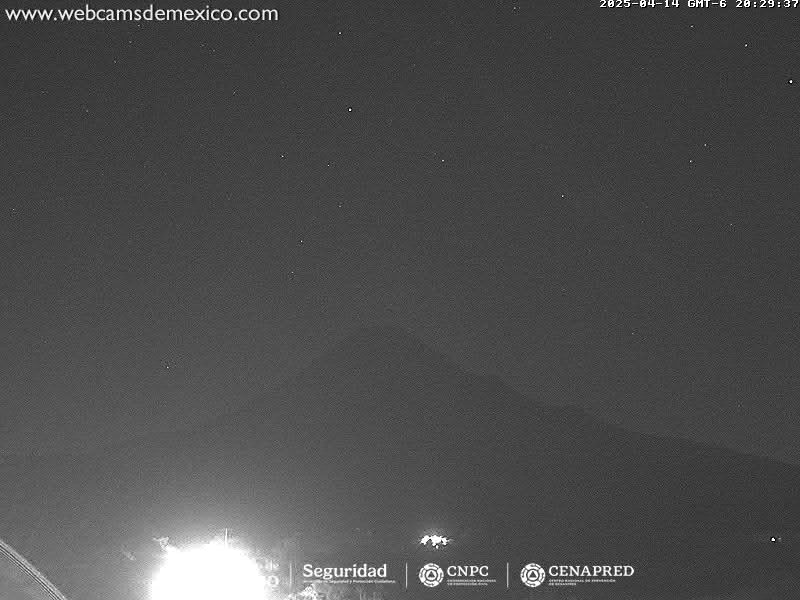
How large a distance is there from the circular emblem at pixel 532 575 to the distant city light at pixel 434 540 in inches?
17.5

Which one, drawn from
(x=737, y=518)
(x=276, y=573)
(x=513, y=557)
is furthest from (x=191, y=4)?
(x=737, y=518)

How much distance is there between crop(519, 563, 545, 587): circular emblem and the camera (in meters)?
4.57

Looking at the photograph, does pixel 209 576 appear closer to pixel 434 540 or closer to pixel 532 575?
pixel 434 540

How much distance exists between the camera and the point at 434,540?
15.5 ft

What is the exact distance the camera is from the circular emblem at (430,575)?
14.7 feet

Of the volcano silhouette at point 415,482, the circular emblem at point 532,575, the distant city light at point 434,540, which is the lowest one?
the circular emblem at point 532,575

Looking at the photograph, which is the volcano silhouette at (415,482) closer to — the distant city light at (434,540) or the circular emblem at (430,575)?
the distant city light at (434,540)

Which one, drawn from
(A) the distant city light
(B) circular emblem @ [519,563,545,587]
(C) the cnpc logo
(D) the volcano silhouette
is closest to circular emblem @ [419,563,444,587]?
(C) the cnpc logo

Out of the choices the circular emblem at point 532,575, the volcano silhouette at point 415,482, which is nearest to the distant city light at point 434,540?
the volcano silhouette at point 415,482

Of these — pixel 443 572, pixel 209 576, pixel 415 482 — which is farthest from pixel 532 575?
pixel 209 576

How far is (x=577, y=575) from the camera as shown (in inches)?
184

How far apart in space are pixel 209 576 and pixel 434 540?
1.23 meters

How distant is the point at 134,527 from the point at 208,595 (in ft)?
3.06

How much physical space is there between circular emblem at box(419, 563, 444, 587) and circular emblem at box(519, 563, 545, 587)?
1.46 feet
